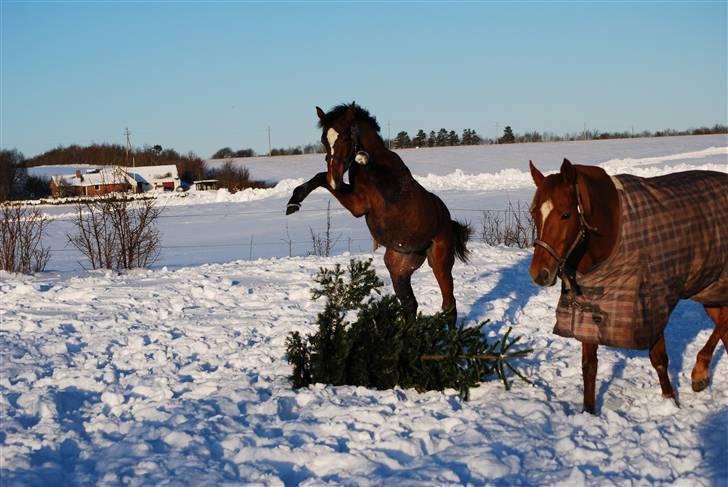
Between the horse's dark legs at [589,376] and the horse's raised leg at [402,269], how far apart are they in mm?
1612

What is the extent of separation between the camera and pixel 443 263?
6.74 meters

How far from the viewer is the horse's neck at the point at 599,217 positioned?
16.0ft

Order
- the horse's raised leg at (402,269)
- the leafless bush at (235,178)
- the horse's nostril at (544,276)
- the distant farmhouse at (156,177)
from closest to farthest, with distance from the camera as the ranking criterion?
the horse's nostril at (544,276), the horse's raised leg at (402,269), the leafless bush at (235,178), the distant farmhouse at (156,177)

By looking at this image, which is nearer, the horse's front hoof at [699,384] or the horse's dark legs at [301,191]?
the horse's dark legs at [301,191]

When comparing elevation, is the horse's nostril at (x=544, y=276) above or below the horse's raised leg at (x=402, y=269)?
above

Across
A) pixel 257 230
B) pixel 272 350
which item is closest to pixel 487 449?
pixel 272 350

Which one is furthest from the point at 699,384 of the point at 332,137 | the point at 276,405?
the point at 332,137

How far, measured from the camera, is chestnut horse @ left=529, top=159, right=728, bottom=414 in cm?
471

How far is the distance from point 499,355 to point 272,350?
226 cm

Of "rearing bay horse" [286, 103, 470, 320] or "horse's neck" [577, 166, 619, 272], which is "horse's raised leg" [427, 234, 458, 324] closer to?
"rearing bay horse" [286, 103, 470, 320]

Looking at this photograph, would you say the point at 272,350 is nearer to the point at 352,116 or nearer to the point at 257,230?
the point at 352,116

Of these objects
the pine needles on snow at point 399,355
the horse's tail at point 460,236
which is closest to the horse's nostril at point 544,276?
the pine needles on snow at point 399,355

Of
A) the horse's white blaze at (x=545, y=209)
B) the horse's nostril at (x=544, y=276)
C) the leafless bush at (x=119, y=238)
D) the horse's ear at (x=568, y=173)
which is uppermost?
the horse's ear at (x=568, y=173)

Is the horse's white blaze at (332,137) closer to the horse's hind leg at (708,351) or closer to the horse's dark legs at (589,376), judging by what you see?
the horse's dark legs at (589,376)
